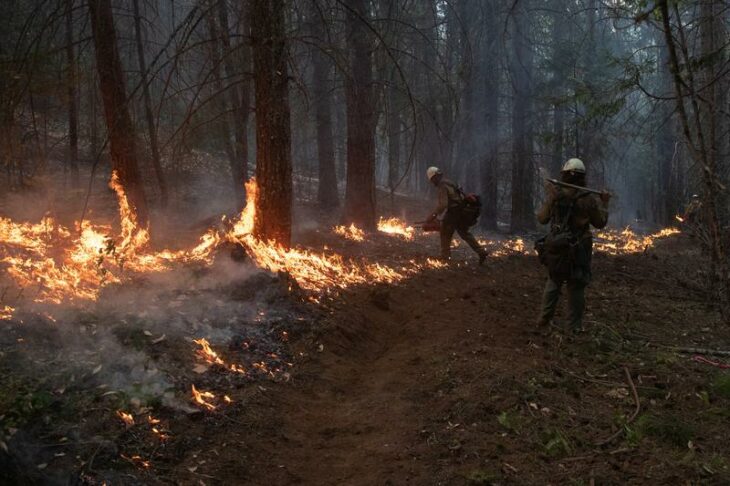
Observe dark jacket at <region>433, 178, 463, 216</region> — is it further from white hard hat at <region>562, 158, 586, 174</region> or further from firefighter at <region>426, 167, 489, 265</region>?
white hard hat at <region>562, 158, 586, 174</region>

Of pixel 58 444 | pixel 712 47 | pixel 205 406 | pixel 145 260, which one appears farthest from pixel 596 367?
pixel 712 47

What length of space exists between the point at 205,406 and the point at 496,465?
7.59 ft

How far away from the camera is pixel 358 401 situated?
476 centimetres

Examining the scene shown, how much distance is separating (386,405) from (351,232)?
7.42 m

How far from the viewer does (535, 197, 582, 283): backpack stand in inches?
242

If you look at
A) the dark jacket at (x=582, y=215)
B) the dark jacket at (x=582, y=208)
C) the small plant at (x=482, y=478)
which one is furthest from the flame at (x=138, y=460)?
the dark jacket at (x=582, y=208)

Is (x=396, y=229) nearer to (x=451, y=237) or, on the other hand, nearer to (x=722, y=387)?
(x=451, y=237)

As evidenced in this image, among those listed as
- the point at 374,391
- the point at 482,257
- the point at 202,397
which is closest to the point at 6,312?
the point at 202,397

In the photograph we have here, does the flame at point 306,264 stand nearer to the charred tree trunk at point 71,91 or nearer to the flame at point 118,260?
the flame at point 118,260

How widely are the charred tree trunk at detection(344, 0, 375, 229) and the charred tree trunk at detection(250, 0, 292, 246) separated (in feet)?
14.6

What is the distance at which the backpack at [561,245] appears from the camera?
20.2 ft

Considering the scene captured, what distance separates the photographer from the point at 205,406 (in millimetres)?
4125

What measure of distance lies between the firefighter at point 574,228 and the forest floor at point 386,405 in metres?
0.55

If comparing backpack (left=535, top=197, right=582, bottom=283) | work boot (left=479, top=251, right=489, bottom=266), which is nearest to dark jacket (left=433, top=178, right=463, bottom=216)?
work boot (left=479, top=251, right=489, bottom=266)
